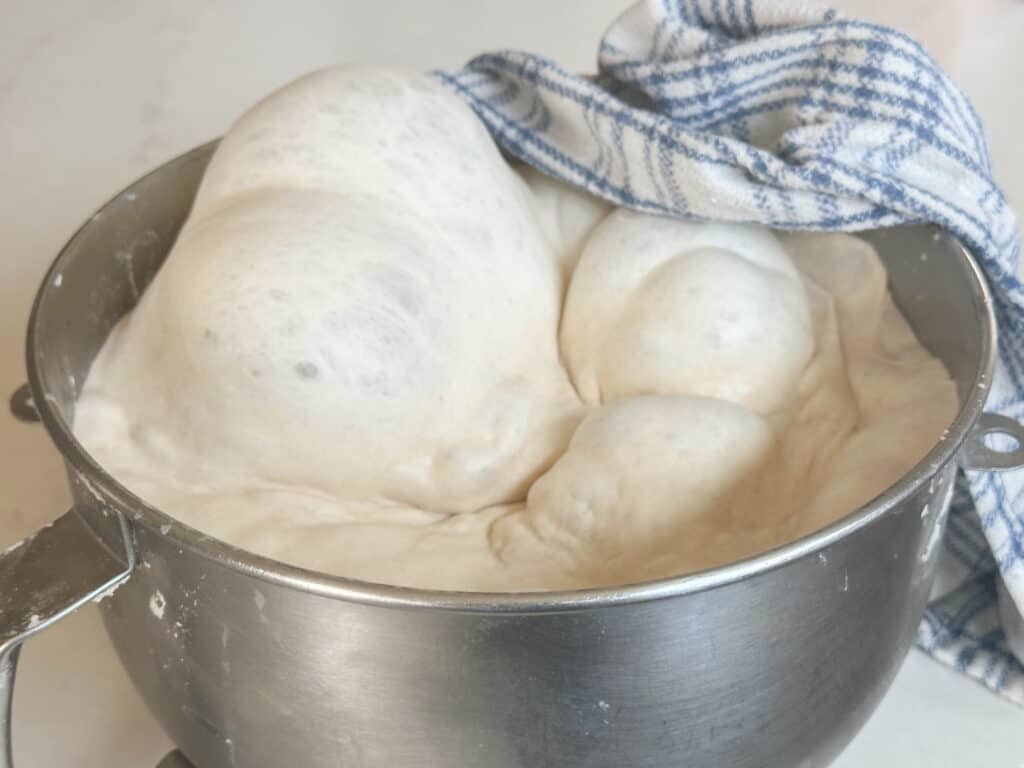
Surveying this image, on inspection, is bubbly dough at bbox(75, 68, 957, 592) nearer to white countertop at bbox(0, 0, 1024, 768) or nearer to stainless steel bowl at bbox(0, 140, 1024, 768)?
stainless steel bowl at bbox(0, 140, 1024, 768)

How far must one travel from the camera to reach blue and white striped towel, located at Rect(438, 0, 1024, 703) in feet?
1.92

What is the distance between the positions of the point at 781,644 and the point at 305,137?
1.11 feet

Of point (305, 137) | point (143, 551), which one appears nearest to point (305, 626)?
point (143, 551)

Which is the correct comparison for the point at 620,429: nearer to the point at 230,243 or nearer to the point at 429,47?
the point at 230,243

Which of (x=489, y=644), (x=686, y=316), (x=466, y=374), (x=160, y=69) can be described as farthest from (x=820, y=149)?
(x=160, y=69)

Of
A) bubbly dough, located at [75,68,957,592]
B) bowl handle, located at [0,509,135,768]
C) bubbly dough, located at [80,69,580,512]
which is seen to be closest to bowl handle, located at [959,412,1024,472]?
bubbly dough, located at [75,68,957,592]

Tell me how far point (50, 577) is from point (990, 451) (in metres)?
0.37

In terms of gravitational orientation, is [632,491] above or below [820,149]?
below

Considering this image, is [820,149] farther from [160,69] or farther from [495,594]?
[160,69]

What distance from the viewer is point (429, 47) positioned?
1082 millimetres

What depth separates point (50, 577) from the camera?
0.42m

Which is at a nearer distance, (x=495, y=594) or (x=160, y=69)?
(x=495, y=594)

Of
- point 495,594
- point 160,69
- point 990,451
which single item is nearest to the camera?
point 495,594

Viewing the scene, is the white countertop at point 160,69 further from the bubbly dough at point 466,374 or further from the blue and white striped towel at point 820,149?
the blue and white striped towel at point 820,149
